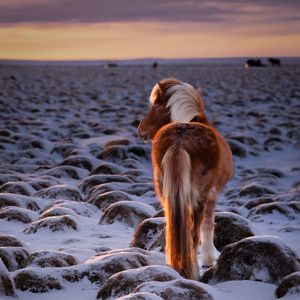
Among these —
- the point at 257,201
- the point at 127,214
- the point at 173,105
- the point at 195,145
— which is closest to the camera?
the point at 195,145

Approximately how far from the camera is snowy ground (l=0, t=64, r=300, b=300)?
5.98m

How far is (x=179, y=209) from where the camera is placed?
14.5ft

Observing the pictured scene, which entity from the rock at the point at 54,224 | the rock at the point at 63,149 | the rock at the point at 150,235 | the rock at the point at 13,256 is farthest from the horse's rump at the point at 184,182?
the rock at the point at 63,149


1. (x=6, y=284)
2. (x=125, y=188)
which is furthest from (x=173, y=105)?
(x=125, y=188)

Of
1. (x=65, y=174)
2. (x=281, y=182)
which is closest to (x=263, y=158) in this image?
(x=281, y=182)

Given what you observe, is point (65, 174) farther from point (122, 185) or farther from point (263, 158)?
point (263, 158)

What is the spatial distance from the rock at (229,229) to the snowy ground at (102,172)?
16.8 inches

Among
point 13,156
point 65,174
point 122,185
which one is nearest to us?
point 122,185

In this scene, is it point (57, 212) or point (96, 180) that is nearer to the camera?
Answer: point (57, 212)

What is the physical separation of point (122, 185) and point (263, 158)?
4958 millimetres

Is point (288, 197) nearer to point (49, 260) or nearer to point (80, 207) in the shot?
point (80, 207)

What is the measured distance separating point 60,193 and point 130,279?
4042 millimetres

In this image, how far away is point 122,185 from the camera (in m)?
8.94

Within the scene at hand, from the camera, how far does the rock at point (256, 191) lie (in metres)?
8.77
